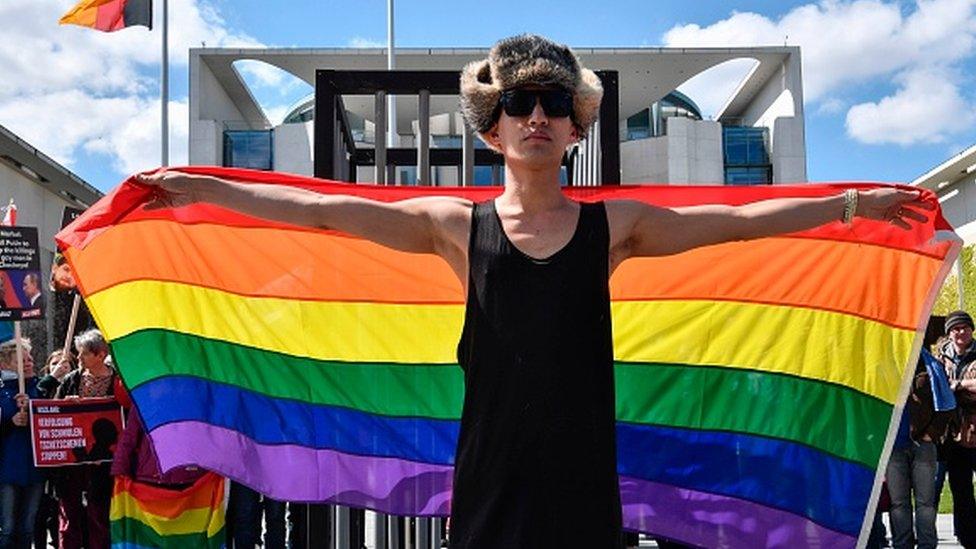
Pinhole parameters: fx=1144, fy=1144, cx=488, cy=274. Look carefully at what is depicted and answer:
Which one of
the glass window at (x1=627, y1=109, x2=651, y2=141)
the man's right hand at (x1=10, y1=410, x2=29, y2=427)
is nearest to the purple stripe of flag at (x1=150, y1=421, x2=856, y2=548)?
the man's right hand at (x1=10, y1=410, x2=29, y2=427)

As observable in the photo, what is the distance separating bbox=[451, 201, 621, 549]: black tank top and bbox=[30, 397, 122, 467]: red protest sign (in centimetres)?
568

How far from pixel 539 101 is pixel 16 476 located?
652 centimetres

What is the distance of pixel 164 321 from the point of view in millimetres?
4238

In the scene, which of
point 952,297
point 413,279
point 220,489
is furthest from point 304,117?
point 413,279

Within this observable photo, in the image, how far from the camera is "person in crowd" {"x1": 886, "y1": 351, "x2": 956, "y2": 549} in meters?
7.99

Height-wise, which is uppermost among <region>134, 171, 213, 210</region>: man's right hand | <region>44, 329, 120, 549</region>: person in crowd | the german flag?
the german flag

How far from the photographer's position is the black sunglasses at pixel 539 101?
2.65m

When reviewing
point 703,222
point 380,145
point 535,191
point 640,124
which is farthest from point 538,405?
point 640,124

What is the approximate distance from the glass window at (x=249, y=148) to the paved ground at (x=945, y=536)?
28510mm

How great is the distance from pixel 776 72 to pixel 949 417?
32552 mm

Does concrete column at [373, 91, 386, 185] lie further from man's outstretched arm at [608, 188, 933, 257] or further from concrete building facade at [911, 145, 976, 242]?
concrete building facade at [911, 145, 976, 242]

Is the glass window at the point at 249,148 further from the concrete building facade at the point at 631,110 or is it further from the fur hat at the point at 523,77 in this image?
the fur hat at the point at 523,77

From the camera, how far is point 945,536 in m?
10.3

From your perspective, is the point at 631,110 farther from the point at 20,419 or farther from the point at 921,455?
the point at 20,419
